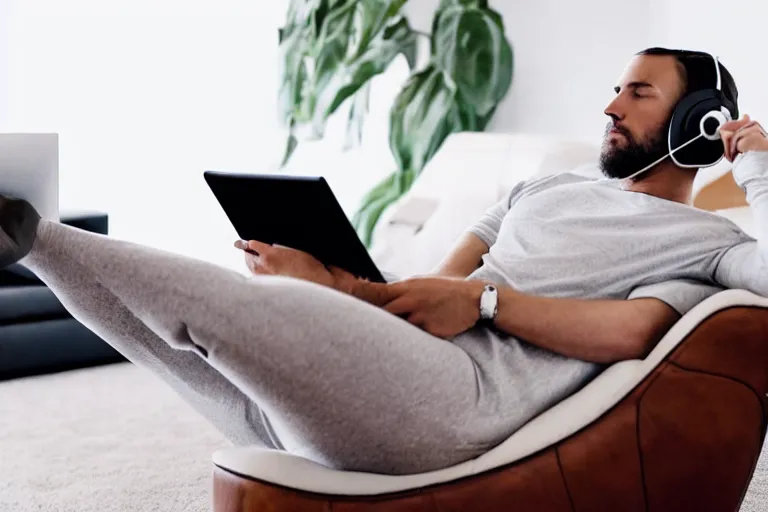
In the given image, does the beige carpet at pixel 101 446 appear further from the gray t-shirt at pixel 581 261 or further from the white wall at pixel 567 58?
the white wall at pixel 567 58

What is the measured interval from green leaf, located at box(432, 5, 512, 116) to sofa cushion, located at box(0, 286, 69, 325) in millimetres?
1578

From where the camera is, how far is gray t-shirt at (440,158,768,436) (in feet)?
4.30

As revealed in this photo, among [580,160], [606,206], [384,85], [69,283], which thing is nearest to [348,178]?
[384,85]

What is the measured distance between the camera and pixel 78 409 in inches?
107

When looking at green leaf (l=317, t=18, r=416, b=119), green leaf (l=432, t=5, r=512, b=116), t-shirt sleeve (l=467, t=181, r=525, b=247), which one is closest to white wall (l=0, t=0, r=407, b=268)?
green leaf (l=317, t=18, r=416, b=119)

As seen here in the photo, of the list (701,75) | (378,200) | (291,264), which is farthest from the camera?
(378,200)

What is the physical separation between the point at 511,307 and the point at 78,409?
5.76 feet

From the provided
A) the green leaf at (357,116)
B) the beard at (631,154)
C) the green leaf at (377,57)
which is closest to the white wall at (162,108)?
the green leaf at (357,116)

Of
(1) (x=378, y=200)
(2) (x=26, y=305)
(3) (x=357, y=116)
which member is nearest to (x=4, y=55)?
(2) (x=26, y=305)

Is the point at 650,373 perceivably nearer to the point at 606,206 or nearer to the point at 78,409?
the point at 606,206

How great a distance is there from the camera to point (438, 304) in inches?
51.8

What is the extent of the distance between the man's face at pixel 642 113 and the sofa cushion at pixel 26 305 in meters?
2.05

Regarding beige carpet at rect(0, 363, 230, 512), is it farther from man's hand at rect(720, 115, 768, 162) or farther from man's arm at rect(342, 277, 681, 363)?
man's hand at rect(720, 115, 768, 162)

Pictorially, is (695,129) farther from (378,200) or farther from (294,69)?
(294,69)
